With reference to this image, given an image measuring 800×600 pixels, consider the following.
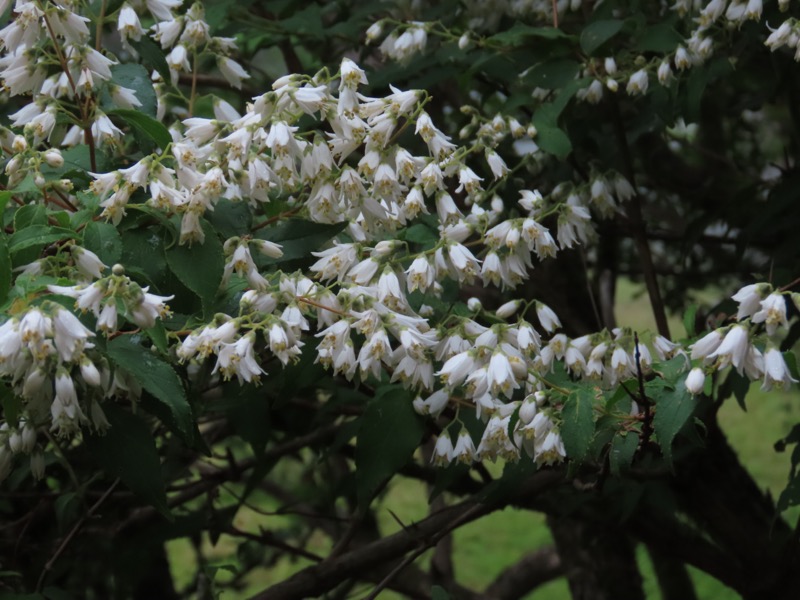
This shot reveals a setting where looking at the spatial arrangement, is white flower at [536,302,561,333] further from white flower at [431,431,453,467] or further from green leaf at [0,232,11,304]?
green leaf at [0,232,11,304]

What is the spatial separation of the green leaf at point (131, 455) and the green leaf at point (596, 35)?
5.41ft

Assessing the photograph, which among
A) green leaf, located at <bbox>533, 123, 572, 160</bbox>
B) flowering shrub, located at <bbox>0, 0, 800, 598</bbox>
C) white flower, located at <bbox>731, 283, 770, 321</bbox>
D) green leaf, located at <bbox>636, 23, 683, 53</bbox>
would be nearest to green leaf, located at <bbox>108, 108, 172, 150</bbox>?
flowering shrub, located at <bbox>0, 0, 800, 598</bbox>

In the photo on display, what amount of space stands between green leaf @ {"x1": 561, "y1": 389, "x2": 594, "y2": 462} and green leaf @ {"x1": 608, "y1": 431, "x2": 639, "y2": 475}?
15 cm

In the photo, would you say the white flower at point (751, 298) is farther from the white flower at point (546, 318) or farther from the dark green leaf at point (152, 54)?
the dark green leaf at point (152, 54)

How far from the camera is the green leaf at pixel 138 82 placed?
261cm

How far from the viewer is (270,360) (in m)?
2.55

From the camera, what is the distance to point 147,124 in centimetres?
222

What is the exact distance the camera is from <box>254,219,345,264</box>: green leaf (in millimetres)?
2270

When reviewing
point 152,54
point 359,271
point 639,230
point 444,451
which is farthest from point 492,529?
point 359,271

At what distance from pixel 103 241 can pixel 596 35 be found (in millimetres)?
1586

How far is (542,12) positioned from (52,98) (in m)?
1.73

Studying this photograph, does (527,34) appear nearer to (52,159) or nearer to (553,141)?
(553,141)

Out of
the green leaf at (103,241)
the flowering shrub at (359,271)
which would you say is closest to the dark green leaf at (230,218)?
the flowering shrub at (359,271)

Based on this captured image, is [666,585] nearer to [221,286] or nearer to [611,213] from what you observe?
[611,213]
